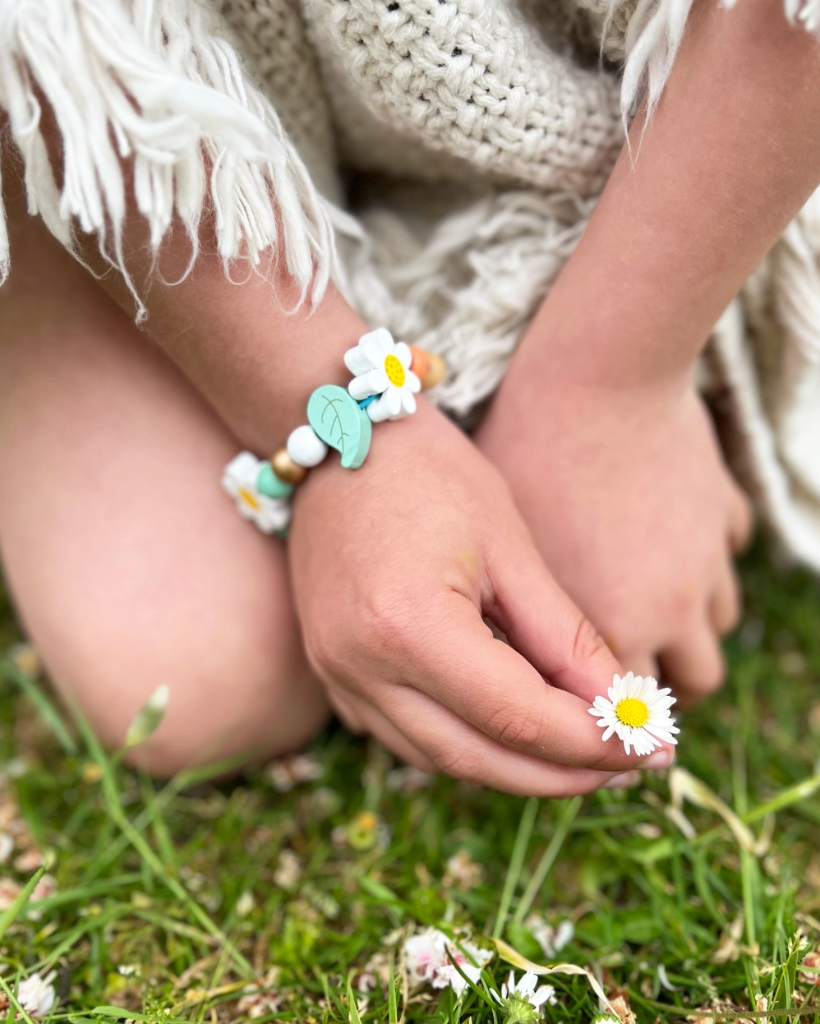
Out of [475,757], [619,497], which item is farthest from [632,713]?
[619,497]

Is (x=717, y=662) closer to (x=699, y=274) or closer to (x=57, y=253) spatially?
(x=699, y=274)

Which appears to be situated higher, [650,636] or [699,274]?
[699,274]

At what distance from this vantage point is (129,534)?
0.82 meters

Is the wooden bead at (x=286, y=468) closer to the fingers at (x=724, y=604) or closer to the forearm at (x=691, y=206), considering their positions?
the forearm at (x=691, y=206)

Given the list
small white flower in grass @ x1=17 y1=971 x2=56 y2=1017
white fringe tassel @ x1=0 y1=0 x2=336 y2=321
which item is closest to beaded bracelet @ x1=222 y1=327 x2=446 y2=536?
white fringe tassel @ x1=0 y1=0 x2=336 y2=321

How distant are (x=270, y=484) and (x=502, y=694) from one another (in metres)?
0.28

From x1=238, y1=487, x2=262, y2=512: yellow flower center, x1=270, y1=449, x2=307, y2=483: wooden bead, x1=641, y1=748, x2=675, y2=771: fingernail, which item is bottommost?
x1=238, y1=487, x2=262, y2=512: yellow flower center

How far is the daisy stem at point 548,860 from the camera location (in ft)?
2.42

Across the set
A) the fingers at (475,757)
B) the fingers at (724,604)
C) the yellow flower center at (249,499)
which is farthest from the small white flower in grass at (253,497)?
the fingers at (724,604)

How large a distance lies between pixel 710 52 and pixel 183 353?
1.48ft

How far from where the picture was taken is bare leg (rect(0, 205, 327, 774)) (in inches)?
32.0

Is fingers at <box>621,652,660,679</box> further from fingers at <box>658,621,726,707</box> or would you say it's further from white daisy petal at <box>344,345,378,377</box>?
white daisy petal at <box>344,345,378,377</box>

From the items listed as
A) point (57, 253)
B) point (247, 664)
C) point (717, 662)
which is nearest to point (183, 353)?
point (57, 253)

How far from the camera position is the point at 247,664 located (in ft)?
2.76
